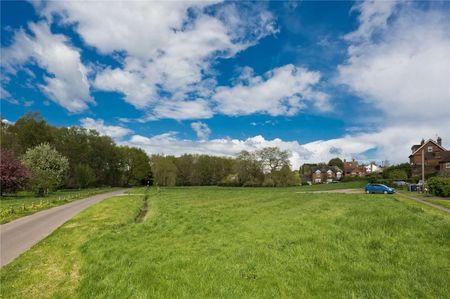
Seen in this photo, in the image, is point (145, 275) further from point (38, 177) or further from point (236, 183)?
point (236, 183)

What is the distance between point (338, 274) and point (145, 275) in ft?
18.7

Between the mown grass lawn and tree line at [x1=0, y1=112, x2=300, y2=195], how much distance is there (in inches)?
1862

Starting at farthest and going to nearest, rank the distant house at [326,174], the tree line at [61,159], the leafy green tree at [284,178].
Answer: the distant house at [326,174]
the leafy green tree at [284,178]
the tree line at [61,159]

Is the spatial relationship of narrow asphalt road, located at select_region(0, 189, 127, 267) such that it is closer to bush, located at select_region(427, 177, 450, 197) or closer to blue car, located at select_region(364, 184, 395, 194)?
bush, located at select_region(427, 177, 450, 197)

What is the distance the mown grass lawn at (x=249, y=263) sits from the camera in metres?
8.08

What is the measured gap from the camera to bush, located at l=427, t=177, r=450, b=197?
38.6 m

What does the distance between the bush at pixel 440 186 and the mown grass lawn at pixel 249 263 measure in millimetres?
28346

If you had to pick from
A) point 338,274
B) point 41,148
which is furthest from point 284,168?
point 338,274

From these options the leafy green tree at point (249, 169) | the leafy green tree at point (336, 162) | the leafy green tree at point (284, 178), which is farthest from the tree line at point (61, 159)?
the leafy green tree at point (336, 162)

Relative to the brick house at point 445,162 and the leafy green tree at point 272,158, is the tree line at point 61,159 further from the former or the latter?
the brick house at point 445,162

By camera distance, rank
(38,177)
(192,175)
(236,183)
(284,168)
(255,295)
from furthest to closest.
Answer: (192,175), (236,183), (284,168), (38,177), (255,295)

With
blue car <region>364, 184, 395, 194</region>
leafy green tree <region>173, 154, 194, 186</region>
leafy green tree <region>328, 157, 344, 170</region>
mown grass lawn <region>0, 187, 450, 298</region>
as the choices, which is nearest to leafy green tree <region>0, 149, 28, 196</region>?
mown grass lawn <region>0, 187, 450, 298</region>

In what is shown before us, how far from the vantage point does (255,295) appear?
7656 millimetres

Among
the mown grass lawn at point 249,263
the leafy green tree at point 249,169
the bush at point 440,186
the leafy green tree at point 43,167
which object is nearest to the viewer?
the mown grass lawn at point 249,263
